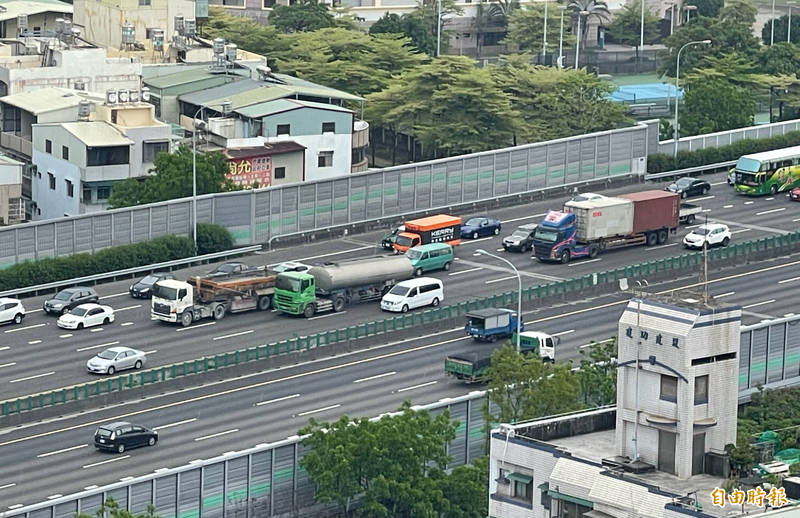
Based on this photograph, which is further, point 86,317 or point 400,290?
point 400,290

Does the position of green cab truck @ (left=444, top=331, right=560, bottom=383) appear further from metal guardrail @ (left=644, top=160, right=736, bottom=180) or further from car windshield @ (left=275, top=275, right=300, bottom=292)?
metal guardrail @ (left=644, top=160, right=736, bottom=180)

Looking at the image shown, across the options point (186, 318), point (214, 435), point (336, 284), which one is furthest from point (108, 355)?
point (336, 284)

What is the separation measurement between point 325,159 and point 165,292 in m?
38.4

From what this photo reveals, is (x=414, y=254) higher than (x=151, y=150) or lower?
lower

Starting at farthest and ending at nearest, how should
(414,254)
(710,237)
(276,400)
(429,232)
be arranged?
(710,237), (429,232), (414,254), (276,400)

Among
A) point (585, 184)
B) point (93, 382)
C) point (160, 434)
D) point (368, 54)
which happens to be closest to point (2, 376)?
point (93, 382)

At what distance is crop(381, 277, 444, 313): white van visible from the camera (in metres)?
126

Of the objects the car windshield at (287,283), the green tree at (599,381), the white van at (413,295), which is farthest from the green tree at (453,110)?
the green tree at (599,381)

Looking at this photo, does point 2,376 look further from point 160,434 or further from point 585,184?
point 585,184

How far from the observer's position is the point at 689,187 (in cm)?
15238

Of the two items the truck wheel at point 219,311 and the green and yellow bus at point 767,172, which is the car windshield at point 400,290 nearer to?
the truck wheel at point 219,311

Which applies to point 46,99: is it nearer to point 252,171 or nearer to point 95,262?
point 252,171

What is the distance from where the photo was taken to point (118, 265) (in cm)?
13212

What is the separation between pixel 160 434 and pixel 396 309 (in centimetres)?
2309
